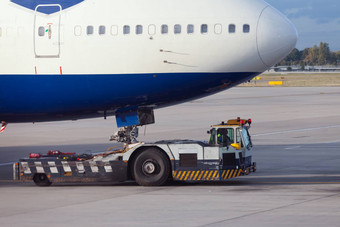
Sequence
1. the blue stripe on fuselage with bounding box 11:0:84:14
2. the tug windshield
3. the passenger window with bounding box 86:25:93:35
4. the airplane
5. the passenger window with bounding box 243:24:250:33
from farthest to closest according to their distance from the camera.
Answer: the tug windshield
the blue stripe on fuselage with bounding box 11:0:84:14
the passenger window with bounding box 86:25:93:35
the airplane
the passenger window with bounding box 243:24:250:33

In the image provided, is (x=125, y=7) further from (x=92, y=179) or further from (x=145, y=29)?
(x=92, y=179)

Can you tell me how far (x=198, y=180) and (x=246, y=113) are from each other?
35.3 m

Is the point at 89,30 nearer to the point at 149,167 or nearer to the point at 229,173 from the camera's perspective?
the point at 149,167

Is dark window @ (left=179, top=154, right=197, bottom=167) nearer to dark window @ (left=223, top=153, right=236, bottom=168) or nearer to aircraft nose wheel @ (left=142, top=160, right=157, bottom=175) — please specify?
aircraft nose wheel @ (left=142, top=160, right=157, bottom=175)

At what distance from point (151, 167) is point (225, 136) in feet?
7.28

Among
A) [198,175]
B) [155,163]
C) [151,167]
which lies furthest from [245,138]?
[151,167]

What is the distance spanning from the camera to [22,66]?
2128 cm

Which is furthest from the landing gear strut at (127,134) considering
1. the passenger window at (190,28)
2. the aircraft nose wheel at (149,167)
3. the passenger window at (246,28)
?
the passenger window at (246,28)

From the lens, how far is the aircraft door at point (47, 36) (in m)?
21.1

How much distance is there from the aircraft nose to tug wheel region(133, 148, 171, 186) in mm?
3752

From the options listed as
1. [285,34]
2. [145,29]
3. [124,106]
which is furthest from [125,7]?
[285,34]

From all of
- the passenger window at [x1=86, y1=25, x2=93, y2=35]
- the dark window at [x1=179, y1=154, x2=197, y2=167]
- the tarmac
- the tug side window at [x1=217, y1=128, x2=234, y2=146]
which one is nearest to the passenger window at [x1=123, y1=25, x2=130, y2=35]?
the passenger window at [x1=86, y1=25, x2=93, y2=35]

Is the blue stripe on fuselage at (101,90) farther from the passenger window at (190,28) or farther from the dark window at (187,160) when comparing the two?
the dark window at (187,160)

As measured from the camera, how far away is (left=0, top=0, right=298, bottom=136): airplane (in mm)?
20547
